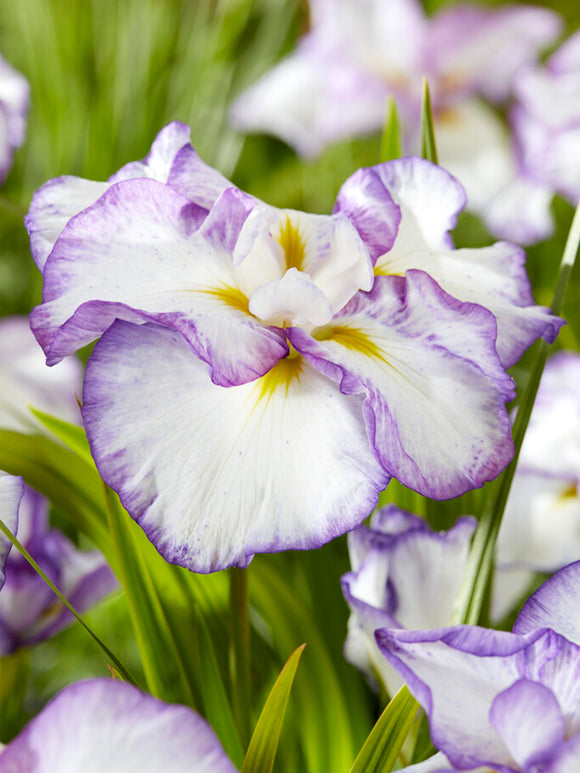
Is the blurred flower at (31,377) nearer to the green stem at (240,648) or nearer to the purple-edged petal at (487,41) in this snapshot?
the green stem at (240,648)

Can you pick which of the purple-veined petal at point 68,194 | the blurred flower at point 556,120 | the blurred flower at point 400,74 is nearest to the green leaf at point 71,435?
the purple-veined petal at point 68,194

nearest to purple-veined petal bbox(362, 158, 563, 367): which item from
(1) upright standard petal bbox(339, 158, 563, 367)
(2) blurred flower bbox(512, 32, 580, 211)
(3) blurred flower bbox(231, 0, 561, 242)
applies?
(1) upright standard petal bbox(339, 158, 563, 367)

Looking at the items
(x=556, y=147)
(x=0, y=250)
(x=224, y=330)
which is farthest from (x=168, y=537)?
(x=0, y=250)

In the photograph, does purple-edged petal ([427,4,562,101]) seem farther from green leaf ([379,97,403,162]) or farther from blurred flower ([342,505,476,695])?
blurred flower ([342,505,476,695])

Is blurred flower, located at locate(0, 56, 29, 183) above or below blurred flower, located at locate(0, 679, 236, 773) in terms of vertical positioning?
above

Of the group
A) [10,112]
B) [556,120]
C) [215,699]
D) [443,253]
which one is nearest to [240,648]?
[215,699]

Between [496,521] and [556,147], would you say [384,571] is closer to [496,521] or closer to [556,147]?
[496,521]
